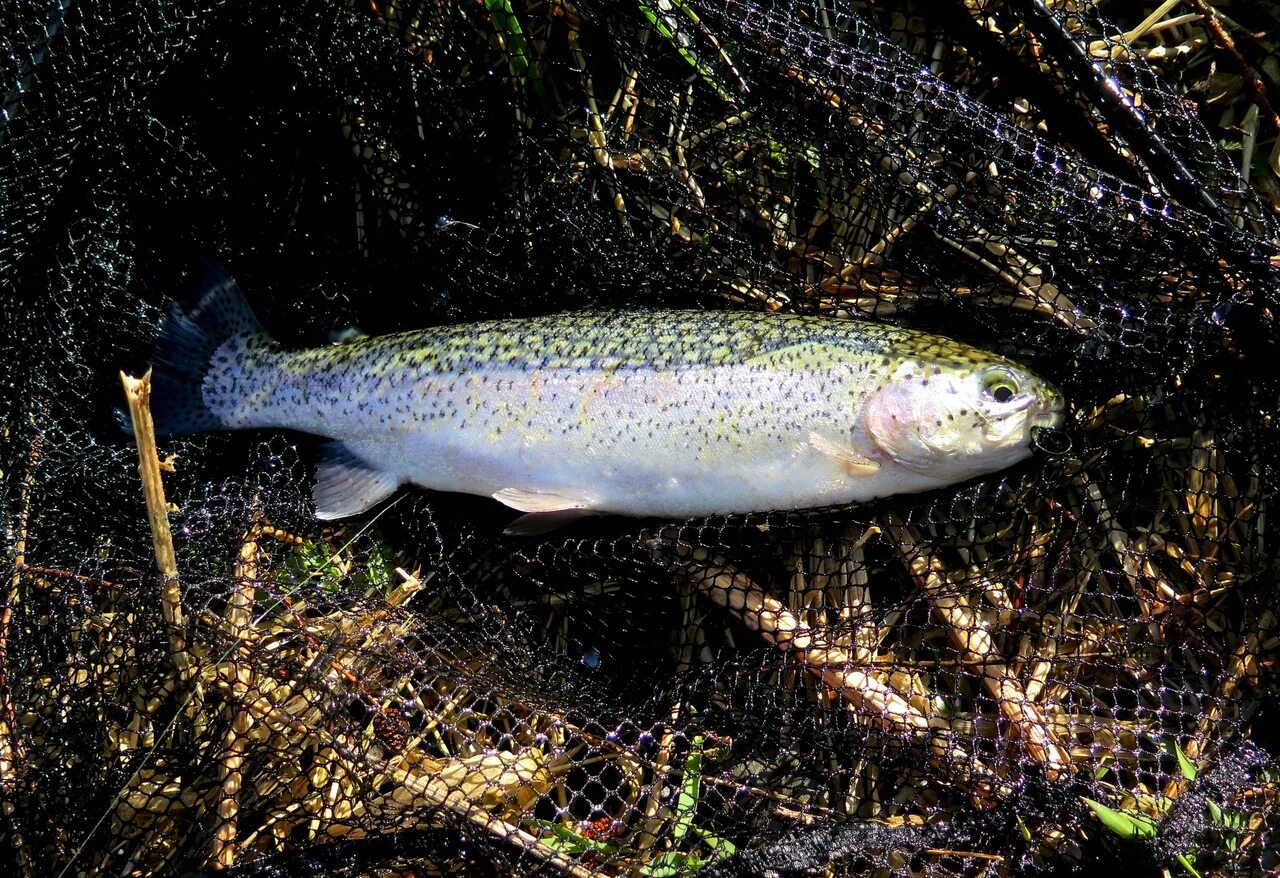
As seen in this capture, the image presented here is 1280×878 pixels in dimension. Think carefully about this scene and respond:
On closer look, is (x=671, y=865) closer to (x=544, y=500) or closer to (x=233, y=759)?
(x=544, y=500)

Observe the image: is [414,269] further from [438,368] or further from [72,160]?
[72,160]

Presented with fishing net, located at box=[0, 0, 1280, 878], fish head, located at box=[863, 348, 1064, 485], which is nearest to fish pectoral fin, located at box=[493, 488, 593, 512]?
fishing net, located at box=[0, 0, 1280, 878]

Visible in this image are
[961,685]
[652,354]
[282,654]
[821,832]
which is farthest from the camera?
[961,685]

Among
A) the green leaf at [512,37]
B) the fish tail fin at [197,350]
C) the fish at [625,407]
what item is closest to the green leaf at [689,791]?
the fish at [625,407]

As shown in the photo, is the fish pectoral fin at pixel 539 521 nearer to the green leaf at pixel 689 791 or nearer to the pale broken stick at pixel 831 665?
the pale broken stick at pixel 831 665

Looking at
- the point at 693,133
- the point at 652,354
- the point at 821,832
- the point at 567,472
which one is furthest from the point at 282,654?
A: the point at 693,133

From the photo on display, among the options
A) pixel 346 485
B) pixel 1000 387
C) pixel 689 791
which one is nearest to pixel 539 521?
pixel 346 485
